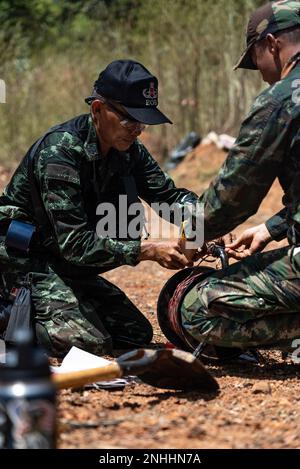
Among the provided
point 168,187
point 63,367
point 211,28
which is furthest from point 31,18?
point 63,367

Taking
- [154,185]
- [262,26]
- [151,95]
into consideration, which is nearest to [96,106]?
[151,95]

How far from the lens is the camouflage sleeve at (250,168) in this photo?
388 centimetres

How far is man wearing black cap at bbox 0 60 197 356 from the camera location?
443cm

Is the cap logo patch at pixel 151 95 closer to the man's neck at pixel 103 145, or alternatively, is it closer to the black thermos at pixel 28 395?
the man's neck at pixel 103 145

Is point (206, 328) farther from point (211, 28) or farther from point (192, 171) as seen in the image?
point (211, 28)

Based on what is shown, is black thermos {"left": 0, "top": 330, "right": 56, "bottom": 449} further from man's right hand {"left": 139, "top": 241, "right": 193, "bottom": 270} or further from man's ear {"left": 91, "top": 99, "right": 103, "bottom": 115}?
man's ear {"left": 91, "top": 99, "right": 103, "bottom": 115}

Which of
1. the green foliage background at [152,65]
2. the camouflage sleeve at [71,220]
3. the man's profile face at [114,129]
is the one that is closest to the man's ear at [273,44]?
the man's profile face at [114,129]

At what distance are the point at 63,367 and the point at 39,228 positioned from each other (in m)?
0.91

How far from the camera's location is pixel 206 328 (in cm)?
426

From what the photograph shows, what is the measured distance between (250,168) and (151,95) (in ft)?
2.64

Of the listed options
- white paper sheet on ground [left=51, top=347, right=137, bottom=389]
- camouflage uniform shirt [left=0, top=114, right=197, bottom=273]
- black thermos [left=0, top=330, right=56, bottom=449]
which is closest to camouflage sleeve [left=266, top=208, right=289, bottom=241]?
camouflage uniform shirt [left=0, top=114, right=197, bottom=273]

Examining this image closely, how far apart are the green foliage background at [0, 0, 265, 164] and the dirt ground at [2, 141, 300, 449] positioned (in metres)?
8.86

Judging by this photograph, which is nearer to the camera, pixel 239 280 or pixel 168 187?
pixel 239 280

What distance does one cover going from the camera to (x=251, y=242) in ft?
15.2
